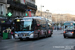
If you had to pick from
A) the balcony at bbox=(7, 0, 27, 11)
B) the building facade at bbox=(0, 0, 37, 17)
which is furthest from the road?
the balcony at bbox=(7, 0, 27, 11)

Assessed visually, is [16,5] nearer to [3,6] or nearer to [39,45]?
[3,6]

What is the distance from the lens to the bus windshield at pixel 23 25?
66.8 feet

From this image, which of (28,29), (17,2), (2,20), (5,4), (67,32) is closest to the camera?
(28,29)

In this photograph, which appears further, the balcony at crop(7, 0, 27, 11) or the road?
the balcony at crop(7, 0, 27, 11)

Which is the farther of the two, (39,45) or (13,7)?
(13,7)

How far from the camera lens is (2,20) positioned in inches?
1160

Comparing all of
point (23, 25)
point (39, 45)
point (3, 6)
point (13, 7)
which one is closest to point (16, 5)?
point (13, 7)

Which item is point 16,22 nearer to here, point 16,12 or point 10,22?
point 10,22

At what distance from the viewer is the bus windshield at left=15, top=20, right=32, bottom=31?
2038 cm

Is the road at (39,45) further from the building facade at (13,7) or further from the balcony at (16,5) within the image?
the balcony at (16,5)

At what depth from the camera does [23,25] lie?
2059 centimetres

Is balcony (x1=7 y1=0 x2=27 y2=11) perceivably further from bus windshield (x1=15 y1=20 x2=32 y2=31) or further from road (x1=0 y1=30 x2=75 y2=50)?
road (x1=0 y1=30 x2=75 y2=50)

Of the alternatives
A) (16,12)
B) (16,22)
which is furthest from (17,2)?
(16,22)

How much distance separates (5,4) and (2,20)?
3622mm
